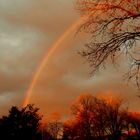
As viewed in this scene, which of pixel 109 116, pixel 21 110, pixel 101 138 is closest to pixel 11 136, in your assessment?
pixel 21 110

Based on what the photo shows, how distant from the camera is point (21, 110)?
58.1 metres

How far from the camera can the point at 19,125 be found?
54.4 metres

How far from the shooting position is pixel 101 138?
109375mm

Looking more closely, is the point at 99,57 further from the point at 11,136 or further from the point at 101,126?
the point at 101,126

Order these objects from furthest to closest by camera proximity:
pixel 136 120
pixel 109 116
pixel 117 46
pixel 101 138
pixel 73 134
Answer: pixel 73 134
pixel 136 120
pixel 101 138
pixel 109 116
pixel 117 46

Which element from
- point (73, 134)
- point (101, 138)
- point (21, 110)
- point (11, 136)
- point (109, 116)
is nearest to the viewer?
point (11, 136)

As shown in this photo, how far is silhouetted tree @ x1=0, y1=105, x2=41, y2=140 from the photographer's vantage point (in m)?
52.4

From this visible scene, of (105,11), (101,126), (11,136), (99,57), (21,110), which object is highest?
(101,126)

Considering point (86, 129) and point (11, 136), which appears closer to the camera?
point (11, 136)

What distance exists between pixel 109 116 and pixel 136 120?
19.1 metres

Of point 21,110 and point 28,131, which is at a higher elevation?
point 21,110

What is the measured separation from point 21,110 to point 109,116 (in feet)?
157

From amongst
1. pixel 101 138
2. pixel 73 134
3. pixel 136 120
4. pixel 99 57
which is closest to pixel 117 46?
pixel 99 57

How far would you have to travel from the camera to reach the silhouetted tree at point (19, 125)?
5240 centimetres
